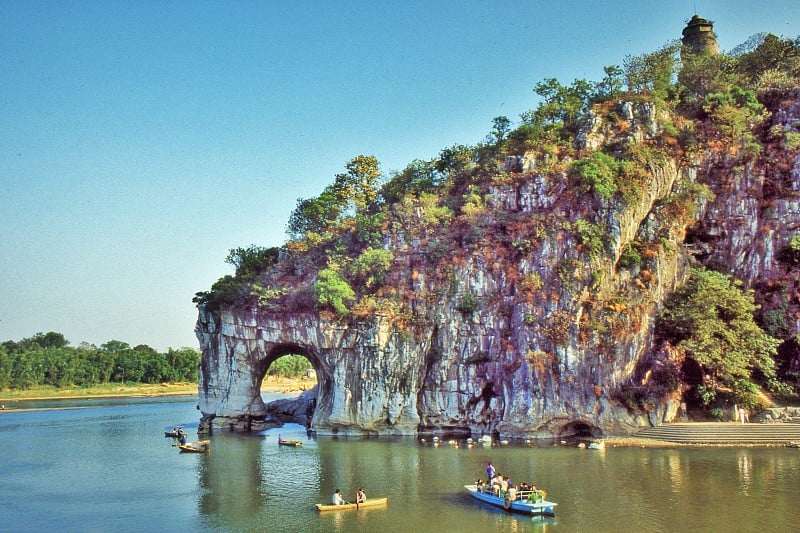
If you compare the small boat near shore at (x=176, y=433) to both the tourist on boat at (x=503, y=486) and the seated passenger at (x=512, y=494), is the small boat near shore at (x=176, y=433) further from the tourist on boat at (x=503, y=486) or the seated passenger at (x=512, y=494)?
the seated passenger at (x=512, y=494)

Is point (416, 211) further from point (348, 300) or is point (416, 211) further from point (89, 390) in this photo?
point (89, 390)

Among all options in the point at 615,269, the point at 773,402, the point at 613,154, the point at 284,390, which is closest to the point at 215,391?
the point at 615,269

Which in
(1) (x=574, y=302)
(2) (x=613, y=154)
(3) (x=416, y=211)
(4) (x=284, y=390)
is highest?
(2) (x=613, y=154)

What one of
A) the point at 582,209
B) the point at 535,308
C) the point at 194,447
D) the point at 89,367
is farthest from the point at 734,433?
the point at 89,367

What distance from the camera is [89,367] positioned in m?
97.1

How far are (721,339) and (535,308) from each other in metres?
11.2

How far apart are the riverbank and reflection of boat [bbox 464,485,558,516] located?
7022 cm

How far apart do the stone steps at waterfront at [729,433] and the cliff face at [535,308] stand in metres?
1.38

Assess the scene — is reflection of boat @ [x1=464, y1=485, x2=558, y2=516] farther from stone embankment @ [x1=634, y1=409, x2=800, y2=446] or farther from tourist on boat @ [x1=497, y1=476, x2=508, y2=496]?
stone embankment @ [x1=634, y1=409, x2=800, y2=446]

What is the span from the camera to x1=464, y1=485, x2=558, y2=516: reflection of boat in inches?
920

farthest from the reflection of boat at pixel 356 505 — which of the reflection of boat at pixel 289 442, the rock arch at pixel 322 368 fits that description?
the rock arch at pixel 322 368

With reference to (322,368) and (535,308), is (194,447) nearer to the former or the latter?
(322,368)

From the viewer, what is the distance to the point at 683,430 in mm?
37188

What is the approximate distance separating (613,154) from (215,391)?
34293 mm
